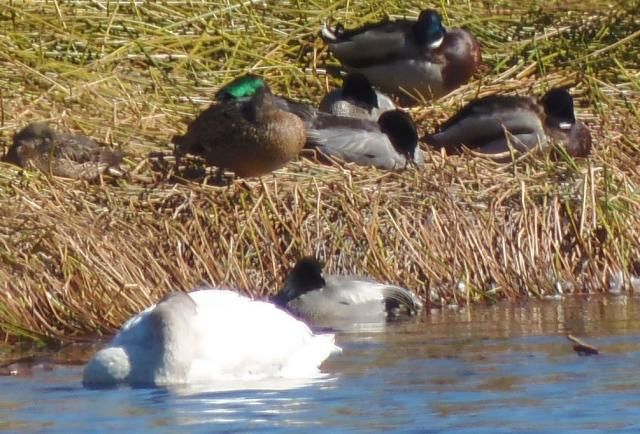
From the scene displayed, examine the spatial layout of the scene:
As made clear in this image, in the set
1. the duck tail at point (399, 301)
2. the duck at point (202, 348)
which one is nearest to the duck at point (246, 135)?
the duck tail at point (399, 301)

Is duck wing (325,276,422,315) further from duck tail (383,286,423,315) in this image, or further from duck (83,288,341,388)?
duck (83,288,341,388)

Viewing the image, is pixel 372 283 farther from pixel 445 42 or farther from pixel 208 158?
pixel 445 42

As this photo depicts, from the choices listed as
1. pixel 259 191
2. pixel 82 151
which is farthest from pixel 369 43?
pixel 82 151

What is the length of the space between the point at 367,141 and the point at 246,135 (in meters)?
1.19

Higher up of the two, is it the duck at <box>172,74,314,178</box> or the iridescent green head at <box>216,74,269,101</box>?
the iridescent green head at <box>216,74,269,101</box>

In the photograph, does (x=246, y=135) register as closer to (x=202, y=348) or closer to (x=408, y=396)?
(x=202, y=348)

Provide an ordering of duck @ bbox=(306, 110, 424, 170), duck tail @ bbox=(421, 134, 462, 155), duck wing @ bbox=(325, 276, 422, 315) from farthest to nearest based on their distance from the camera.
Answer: duck tail @ bbox=(421, 134, 462, 155) → duck @ bbox=(306, 110, 424, 170) → duck wing @ bbox=(325, 276, 422, 315)

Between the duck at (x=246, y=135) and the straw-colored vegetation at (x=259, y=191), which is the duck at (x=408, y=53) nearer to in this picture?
the straw-colored vegetation at (x=259, y=191)

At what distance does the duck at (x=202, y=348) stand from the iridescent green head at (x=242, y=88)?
148 inches

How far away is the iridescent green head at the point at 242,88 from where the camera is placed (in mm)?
12023

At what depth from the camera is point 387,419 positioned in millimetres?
7227

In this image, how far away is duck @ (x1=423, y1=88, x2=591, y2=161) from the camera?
1273 cm

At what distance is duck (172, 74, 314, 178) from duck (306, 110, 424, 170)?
22.6 inches

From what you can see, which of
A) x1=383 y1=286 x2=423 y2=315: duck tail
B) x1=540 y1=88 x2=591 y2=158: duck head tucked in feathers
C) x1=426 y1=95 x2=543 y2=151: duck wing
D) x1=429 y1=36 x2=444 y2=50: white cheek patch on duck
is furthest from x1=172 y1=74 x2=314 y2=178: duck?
x1=429 y1=36 x2=444 y2=50: white cheek patch on duck
